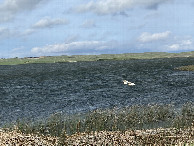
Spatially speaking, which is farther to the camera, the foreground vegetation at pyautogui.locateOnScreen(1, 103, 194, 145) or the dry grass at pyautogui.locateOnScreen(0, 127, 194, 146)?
the foreground vegetation at pyautogui.locateOnScreen(1, 103, 194, 145)

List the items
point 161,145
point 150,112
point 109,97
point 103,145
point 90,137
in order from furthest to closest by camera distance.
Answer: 1. point 109,97
2. point 150,112
3. point 90,137
4. point 103,145
5. point 161,145

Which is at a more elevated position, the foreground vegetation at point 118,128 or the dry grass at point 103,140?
the dry grass at point 103,140

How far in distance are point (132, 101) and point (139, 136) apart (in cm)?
2995

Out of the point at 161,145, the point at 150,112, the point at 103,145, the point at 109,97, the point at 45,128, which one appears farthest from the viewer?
the point at 109,97

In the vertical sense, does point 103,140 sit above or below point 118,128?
above

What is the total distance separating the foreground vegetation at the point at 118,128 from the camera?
68.3 ft

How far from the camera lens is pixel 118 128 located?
97.4ft

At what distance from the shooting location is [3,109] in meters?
49.6

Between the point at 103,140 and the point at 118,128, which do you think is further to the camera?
the point at 118,128

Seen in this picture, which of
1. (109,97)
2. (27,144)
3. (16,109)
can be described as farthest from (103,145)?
(109,97)

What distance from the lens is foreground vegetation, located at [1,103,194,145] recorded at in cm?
2083

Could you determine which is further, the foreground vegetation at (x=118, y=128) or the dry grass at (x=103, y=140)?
the foreground vegetation at (x=118, y=128)

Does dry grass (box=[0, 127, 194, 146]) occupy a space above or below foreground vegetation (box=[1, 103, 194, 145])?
above

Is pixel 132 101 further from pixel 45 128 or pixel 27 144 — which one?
pixel 27 144
